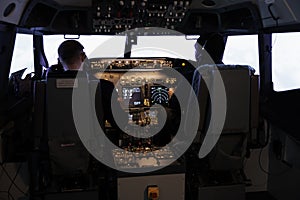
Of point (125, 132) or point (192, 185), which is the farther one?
point (125, 132)

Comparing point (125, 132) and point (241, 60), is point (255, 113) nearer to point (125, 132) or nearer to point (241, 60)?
point (125, 132)

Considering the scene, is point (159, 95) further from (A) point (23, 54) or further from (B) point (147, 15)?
(A) point (23, 54)

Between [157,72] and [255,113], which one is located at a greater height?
[157,72]

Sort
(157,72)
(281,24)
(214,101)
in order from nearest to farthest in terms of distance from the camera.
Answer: (214,101), (281,24), (157,72)

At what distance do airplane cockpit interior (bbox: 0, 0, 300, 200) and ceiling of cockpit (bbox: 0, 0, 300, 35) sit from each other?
0.01 m

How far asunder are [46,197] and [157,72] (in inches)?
64.9

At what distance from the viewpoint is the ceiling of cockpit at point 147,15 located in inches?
97.3

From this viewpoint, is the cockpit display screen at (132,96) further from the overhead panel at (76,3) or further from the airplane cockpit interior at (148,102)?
the overhead panel at (76,3)

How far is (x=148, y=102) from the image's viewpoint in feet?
10.5

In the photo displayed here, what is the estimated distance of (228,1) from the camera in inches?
118

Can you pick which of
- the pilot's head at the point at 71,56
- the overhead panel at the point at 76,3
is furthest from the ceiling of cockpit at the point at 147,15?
the pilot's head at the point at 71,56

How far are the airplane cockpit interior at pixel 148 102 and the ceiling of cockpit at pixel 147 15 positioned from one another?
0.01 metres

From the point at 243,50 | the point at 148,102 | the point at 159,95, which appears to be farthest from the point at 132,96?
the point at 243,50

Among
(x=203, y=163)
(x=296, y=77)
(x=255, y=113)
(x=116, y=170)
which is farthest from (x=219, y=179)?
(x=296, y=77)
